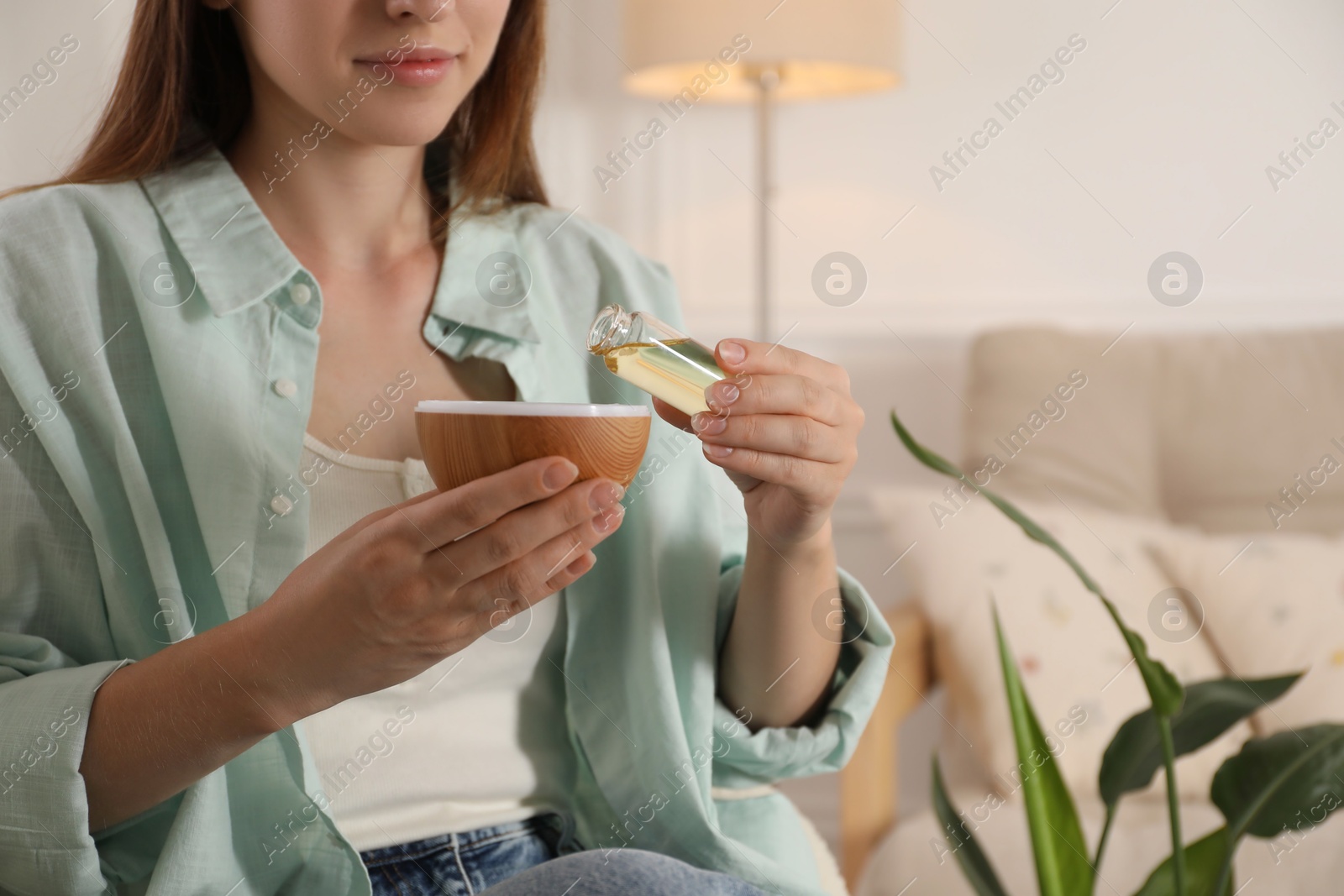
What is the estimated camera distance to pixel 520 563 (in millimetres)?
514

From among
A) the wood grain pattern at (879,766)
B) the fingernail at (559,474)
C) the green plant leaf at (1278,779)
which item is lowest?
the wood grain pattern at (879,766)

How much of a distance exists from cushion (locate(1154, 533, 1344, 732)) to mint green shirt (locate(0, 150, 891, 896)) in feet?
2.32

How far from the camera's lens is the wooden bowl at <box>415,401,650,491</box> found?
51 cm

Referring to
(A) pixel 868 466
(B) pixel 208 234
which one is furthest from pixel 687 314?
(B) pixel 208 234

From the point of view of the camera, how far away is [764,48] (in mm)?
1597

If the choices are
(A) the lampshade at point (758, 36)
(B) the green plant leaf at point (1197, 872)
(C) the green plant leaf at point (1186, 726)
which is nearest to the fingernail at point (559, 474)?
(C) the green plant leaf at point (1186, 726)

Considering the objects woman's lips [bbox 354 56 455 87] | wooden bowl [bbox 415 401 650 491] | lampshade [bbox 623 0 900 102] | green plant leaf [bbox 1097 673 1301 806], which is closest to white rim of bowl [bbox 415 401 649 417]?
wooden bowl [bbox 415 401 650 491]

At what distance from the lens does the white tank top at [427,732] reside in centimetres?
70

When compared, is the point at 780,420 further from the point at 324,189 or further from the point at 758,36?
the point at 758,36

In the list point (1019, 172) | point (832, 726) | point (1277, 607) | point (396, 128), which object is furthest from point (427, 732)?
point (1019, 172)

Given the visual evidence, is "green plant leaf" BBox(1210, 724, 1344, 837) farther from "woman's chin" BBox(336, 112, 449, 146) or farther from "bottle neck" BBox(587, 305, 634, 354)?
"woman's chin" BBox(336, 112, 449, 146)

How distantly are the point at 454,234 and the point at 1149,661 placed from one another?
22.6 inches

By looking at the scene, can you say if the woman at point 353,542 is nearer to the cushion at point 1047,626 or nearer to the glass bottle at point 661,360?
the glass bottle at point 661,360

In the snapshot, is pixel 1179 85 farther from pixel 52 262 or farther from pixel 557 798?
pixel 52 262
